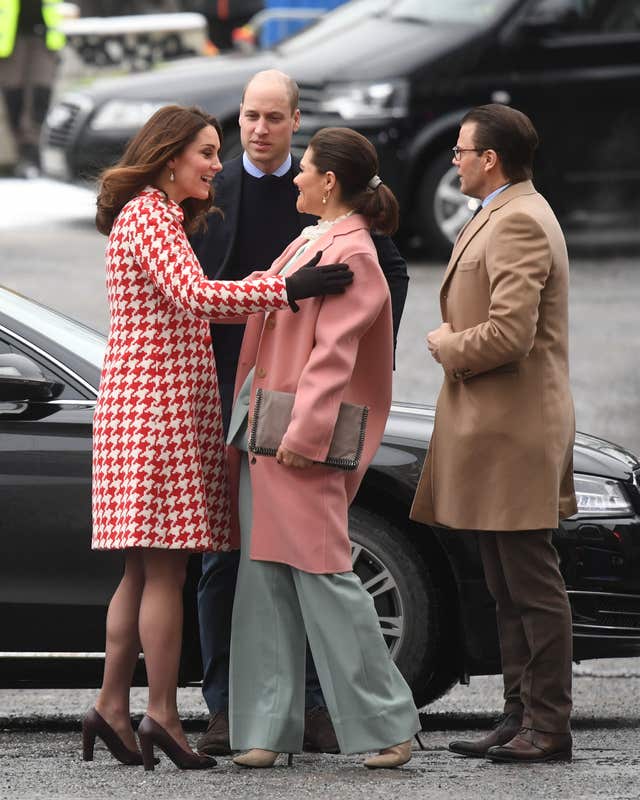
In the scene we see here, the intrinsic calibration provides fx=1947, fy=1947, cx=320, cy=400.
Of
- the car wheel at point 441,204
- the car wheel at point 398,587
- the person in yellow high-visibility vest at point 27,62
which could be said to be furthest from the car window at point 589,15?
the car wheel at point 398,587

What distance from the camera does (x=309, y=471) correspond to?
16.3 ft

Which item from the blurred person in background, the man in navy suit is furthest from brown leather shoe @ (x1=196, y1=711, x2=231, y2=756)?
the blurred person in background

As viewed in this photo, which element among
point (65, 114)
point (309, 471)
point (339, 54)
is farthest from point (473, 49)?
point (309, 471)

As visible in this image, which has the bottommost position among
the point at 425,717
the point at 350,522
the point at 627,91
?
the point at 425,717

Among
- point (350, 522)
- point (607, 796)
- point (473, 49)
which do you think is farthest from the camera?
point (473, 49)

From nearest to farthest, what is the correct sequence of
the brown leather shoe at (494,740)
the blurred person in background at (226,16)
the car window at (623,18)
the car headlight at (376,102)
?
the brown leather shoe at (494,740)
the car headlight at (376,102)
the car window at (623,18)
the blurred person in background at (226,16)

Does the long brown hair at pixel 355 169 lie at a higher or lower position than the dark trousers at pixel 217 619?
higher

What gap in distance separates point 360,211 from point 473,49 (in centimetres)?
832

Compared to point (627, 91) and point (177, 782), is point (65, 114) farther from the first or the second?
point (177, 782)

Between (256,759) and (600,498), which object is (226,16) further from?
(256,759)

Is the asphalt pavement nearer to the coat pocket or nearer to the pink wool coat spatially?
the pink wool coat

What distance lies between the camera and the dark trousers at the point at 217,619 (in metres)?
5.36

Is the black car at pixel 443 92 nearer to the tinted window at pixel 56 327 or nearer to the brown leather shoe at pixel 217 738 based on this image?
the tinted window at pixel 56 327

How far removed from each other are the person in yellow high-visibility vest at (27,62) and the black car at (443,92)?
17.8ft
